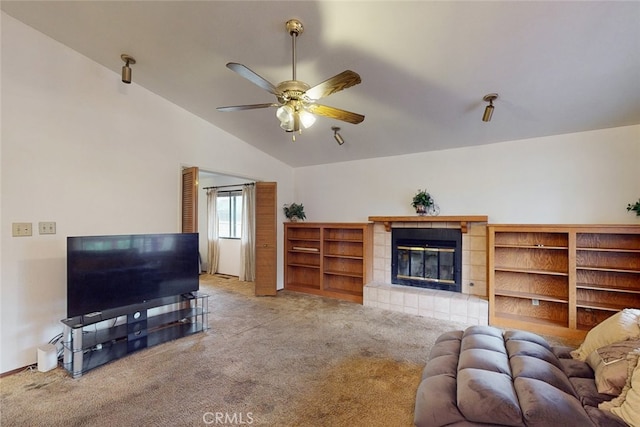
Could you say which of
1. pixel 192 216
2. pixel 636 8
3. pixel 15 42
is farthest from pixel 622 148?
pixel 15 42

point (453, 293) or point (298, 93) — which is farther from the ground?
point (298, 93)

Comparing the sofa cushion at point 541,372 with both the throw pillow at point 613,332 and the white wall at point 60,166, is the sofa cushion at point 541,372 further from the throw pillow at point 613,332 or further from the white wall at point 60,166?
the white wall at point 60,166

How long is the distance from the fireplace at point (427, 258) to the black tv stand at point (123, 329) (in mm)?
2975

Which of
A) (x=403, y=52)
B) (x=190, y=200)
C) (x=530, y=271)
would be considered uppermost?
(x=403, y=52)

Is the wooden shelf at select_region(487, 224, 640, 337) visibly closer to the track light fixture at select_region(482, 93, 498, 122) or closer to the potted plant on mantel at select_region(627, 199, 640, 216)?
the potted plant on mantel at select_region(627, 199, 640, 216)

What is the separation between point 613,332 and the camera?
6.16 ft

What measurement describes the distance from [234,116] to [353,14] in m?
2.38

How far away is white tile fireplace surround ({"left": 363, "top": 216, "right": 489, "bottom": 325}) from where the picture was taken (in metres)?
3.86

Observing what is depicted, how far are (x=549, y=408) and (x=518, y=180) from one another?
330 centimetres

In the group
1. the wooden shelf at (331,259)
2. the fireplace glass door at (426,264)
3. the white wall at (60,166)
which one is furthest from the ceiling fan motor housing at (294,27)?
the fireplace glass door at (426,264)

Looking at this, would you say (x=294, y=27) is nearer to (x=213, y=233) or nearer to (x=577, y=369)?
(x=577, y=369)

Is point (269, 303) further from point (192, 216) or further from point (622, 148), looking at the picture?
point (622, 148)

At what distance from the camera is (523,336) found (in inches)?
87.6

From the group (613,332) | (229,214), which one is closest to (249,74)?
(613,332)
